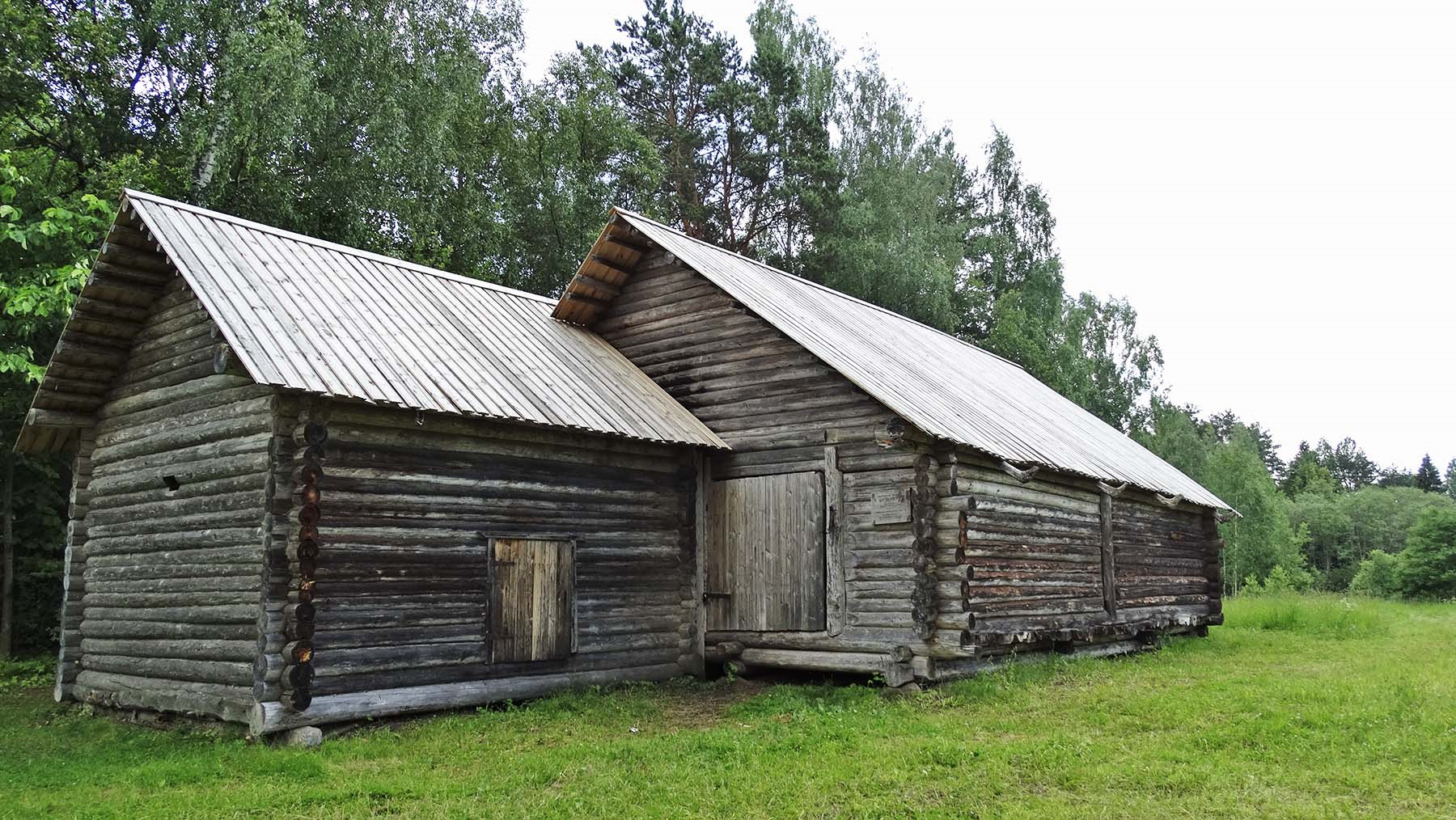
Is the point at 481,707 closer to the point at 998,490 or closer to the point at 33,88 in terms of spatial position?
the point at 998,490

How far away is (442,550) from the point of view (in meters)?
12.9

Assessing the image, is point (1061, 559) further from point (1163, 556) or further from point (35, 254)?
point (35, 254)

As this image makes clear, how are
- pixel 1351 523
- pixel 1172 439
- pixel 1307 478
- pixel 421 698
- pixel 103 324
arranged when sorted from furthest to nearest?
pixel 1307 478
pixel 1351 523
pixel 1172 439
pixel 103 324
pixel 421 698

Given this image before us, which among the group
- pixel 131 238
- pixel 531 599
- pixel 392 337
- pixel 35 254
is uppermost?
pixel 35 254

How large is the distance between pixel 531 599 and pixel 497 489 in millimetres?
1484

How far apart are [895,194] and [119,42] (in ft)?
85.8

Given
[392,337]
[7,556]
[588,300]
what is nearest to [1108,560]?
[588,300]

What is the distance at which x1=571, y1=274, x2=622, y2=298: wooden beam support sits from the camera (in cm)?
1780

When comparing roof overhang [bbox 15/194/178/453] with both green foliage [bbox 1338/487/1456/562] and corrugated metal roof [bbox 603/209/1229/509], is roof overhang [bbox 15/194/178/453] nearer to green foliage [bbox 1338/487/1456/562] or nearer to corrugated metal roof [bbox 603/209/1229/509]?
corrugated metal roof [bbox 603/209/1229/509]

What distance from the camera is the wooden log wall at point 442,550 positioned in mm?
11625

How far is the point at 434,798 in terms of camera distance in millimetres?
9047

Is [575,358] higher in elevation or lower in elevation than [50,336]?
lower

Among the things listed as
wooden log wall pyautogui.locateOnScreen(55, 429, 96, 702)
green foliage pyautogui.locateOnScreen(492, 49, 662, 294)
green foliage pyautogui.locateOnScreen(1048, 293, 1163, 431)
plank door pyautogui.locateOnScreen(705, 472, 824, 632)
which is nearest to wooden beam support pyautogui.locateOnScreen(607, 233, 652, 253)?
plank door pyautogui.locateOnScreen(705, 472, 824, 632)

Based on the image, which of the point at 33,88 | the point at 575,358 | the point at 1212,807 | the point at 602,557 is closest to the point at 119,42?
the point at 33,88
